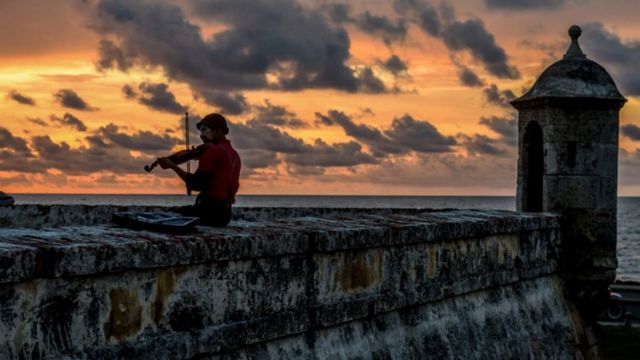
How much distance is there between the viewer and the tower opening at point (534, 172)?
491 inches

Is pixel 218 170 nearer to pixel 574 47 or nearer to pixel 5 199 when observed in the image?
pixel 574 47

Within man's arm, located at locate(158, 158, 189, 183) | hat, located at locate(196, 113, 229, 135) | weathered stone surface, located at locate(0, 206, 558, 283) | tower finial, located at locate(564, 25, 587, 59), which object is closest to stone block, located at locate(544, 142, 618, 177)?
tower finial, located at locate(564, 25, 587, 59)

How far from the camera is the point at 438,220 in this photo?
816 centimetres

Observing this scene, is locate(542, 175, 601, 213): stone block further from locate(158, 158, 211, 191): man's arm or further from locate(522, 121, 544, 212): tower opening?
locate(158, 158, 211, 191): man's arm

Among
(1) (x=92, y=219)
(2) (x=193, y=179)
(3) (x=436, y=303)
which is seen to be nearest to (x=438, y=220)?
(3) (x=436, y=303)

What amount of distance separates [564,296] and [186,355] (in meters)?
6.96

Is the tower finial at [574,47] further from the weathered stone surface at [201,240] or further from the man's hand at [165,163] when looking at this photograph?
the man's hand at [165,163]

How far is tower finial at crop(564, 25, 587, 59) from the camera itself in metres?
12.2

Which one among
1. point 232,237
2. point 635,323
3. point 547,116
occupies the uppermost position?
point 547,116

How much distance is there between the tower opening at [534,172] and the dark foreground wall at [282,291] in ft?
8.86

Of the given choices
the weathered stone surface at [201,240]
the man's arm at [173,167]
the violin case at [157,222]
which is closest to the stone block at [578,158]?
the weathered stone surface at [201,240]

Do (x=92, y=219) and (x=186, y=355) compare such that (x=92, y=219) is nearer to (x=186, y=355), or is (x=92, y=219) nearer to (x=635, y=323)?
(x=186, y=355)

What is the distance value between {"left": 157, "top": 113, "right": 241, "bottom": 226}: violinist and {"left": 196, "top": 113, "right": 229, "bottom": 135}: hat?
1.3 inches

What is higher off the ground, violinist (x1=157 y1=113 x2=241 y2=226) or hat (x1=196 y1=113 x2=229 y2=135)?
hat (x1=196 y1=113 x2=229 y2=135)
